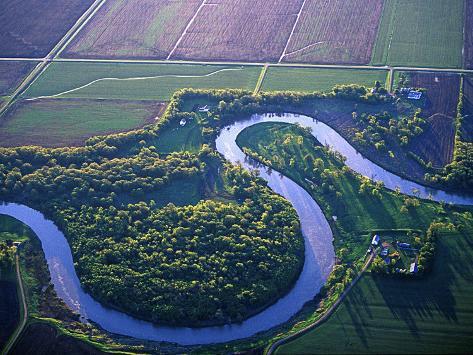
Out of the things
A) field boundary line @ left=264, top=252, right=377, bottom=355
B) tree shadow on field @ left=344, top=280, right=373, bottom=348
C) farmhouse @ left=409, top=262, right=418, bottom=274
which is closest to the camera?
field boundary line @ left=264, top=252, right=377, bottom=355

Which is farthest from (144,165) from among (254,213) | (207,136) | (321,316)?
(321,316)

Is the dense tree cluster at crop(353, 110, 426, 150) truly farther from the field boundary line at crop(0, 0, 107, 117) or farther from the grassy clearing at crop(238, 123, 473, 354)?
the field boundary line at crop(0, 0, 107, 117)

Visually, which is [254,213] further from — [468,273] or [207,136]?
[468,273]

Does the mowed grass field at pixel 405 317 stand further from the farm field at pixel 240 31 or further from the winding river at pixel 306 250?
the farm field at pixel 240 31

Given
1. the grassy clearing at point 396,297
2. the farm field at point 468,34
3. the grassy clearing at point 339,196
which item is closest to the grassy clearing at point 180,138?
the grassy clearing at point 339,196

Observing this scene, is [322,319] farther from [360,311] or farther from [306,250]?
[306,250]

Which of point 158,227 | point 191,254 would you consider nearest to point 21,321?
point 158,227

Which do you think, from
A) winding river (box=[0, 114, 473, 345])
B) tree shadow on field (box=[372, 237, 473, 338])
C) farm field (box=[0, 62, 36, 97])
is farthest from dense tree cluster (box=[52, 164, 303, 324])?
farm field (box=[0, 62, 36, 97])

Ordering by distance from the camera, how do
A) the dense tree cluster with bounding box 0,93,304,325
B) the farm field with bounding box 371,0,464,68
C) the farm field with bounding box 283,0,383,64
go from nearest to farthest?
the dense tree cluster with bounding box 0,93,304,325
the farm field with bounding box 371,0,464,68
the farm field with bounding box 283,0,383,64
